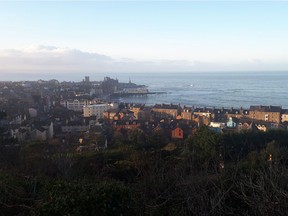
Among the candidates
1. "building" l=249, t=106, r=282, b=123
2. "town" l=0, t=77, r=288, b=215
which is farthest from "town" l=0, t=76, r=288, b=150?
"town" l=0, t=77, r=288, b=215

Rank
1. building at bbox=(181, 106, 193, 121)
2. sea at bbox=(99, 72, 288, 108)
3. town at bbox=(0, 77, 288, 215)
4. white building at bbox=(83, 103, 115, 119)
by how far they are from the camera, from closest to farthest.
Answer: town at bbox=(0, 77, 288, 215) → building at bbox=(181, 106, 193, 121) → white building at bbox=(83, 103, 115, 119) → sea at bbox=(99, 72, 288, 108)

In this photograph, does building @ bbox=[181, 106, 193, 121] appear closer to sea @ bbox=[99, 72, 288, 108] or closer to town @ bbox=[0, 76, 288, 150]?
town @ bbox=[0, 76, 288, 150]

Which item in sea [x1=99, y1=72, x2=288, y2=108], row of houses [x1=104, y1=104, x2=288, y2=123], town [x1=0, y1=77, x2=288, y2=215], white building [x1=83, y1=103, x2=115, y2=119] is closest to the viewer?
town [x1=0, y1=77, x2=288, y2=215]

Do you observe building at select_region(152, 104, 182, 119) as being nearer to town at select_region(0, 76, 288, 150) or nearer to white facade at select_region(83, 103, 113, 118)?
town at select_region(0, 76, 288, 150)

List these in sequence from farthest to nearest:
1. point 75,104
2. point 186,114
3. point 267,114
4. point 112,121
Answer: point 75,104 < point 186,114 < point 267,114 < point 112,121

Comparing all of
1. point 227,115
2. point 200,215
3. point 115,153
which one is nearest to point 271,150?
point 115,153

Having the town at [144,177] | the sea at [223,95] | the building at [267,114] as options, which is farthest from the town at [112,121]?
the sea at [223,95]

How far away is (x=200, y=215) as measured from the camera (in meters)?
2.84

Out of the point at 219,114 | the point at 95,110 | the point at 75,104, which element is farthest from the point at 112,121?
the point at 75,104

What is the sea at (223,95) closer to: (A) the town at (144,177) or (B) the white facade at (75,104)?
(B) the white facade at (75,104)

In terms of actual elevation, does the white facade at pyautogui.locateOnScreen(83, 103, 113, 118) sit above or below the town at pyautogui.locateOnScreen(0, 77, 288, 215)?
below

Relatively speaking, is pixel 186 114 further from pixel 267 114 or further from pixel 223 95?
pixel 223 95

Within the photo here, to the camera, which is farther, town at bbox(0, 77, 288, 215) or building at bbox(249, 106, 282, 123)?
building at bbox(249, 106, 282, 123)

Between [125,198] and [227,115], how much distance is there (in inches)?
867
